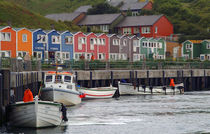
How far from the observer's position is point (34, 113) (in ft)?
116

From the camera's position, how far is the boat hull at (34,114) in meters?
35.2

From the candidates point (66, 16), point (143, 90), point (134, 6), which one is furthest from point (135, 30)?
point (143, 90)

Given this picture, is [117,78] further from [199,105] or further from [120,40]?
[120,40]

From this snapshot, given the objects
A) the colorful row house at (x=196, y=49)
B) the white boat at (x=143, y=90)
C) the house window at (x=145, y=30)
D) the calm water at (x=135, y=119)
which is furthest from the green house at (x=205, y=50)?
the calm water at (x=135, y=119)

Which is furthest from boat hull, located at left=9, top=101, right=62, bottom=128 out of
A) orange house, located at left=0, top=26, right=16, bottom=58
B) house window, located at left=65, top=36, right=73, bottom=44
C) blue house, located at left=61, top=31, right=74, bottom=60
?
house window, located at left=65, top=36, right=73, bottom=44

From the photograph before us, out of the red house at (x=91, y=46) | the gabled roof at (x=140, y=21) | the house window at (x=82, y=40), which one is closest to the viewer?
the house window at (x=82, y=40)

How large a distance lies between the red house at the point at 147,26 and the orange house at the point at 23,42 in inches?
2358

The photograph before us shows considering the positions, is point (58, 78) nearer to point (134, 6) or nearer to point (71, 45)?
point (71, 45)

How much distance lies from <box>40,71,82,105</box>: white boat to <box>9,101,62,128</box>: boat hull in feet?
41.3

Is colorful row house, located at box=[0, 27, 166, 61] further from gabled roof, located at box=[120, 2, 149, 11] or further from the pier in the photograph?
gabled roof, located at box=[120, 2, 149, 11]

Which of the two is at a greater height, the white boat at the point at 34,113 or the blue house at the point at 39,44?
the blue house at the point at 39,44

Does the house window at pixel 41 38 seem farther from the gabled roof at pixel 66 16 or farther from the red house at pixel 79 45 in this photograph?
the gabled roof at pixel 66 16

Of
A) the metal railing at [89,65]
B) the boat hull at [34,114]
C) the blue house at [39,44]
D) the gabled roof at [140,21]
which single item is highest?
the gabled roof at [140,21]

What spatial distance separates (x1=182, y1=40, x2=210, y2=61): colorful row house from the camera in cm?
13538
